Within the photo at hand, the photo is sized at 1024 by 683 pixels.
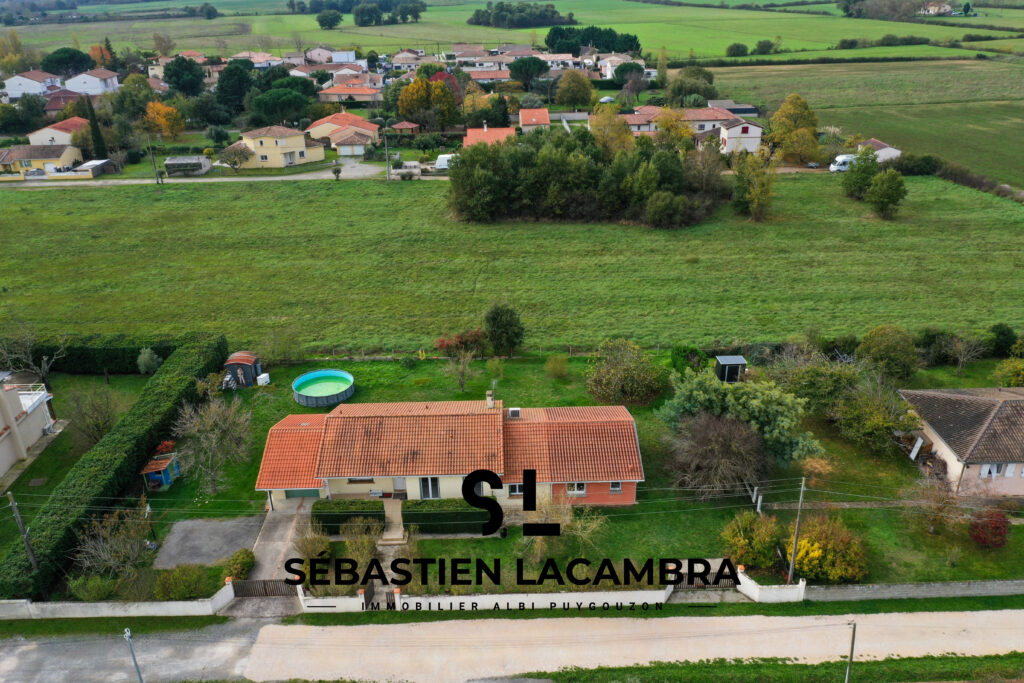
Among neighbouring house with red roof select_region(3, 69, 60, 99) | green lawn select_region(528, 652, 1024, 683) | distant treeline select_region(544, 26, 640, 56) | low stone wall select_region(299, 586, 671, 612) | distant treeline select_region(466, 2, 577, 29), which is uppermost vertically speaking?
distant treeline select_region(466, 2, 577, 29)

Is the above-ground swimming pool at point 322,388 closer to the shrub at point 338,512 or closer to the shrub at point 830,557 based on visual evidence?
the shrub at point 338,512

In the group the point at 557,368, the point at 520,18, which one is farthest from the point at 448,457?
the point at 520,18

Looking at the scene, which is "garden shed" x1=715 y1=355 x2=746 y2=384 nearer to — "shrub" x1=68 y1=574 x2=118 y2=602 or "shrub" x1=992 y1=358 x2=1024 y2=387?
"shrub" x1=992 y1=358 x2=1024 y2=387

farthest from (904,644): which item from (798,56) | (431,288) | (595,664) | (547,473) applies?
(798,56)

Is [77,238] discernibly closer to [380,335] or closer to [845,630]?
[380,335]

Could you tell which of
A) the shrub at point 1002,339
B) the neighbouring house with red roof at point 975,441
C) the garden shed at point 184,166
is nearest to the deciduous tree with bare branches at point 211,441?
the neighbouring house with red roof at point 975,441

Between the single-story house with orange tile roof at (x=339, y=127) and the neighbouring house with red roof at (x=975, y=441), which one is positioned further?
the single-story house with orange tile roof at (x=339, y=127)

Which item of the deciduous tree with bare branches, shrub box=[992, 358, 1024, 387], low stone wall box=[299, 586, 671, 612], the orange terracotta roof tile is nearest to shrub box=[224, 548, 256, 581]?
low stone wall box=[299, 586, 671, 612]

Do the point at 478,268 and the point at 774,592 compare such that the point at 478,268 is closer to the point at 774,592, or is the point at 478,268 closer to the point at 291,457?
the point at 291,457
